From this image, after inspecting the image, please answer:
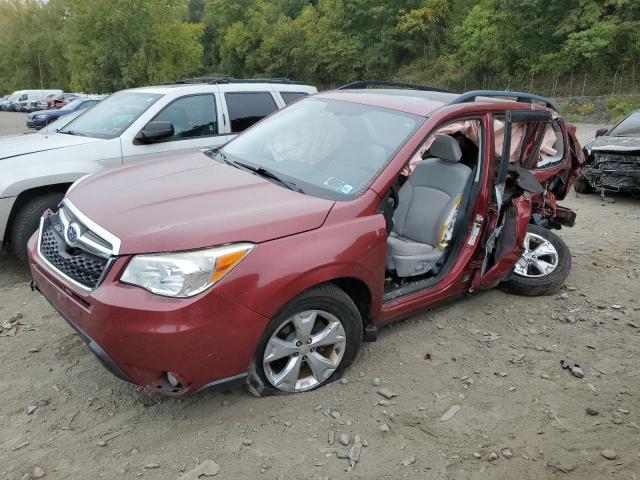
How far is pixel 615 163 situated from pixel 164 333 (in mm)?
7959

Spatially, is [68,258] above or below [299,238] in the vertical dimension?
below

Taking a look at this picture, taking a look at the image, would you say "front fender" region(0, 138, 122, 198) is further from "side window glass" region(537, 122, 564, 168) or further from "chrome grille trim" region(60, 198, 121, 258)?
"side window glass" region(537, 122, 564, 168)

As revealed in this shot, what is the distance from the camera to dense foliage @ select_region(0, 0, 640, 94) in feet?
107

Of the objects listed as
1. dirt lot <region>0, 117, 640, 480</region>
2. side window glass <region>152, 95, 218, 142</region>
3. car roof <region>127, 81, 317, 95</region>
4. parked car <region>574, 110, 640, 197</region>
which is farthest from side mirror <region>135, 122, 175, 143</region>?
parked car <region>574, 110, 640, 197</region>

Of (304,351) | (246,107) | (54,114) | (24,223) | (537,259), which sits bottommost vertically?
(54,114)

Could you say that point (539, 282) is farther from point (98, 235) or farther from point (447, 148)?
point (98, 235)

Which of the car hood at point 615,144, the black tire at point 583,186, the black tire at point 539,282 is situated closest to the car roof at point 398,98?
the black tire at point 539,282

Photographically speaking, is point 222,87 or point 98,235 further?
point 222,87

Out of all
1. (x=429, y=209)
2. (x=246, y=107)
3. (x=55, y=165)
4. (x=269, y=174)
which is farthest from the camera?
(x=246, y=107)

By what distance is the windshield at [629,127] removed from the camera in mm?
8784

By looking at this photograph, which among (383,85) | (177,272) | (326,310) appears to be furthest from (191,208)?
(383,85)

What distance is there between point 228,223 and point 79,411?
138 cm

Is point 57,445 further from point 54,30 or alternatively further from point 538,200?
point 54,30

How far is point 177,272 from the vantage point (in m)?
2.58
